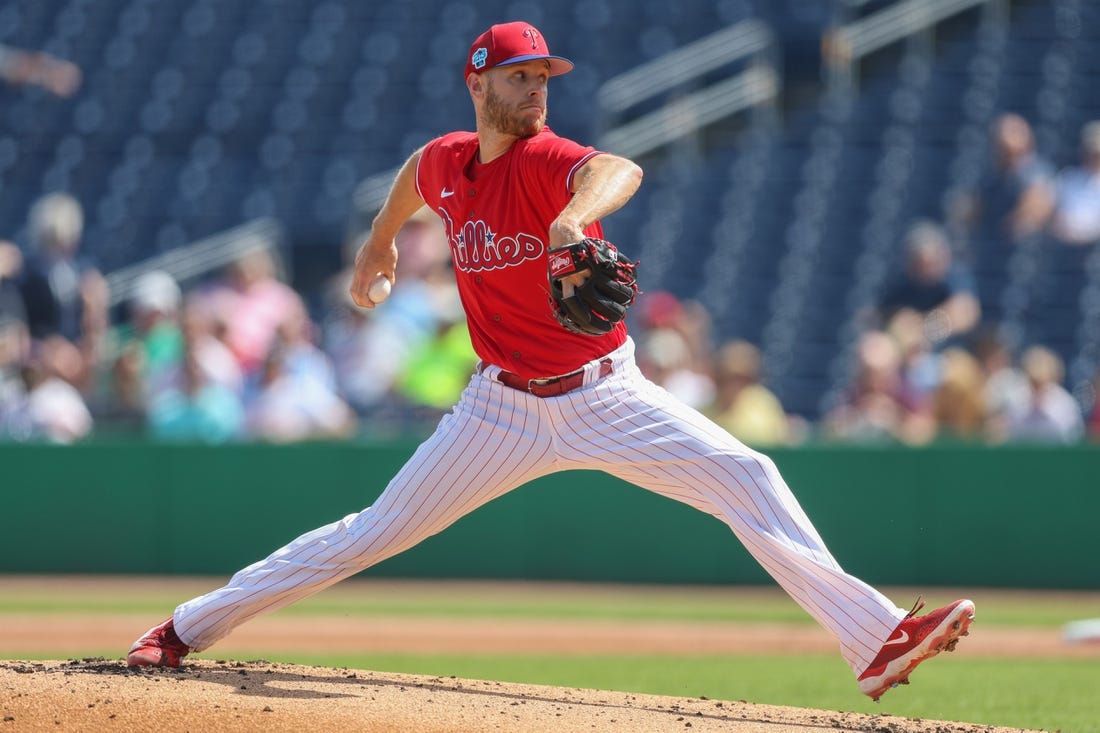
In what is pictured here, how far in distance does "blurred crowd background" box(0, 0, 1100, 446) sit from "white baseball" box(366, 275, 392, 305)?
560cm

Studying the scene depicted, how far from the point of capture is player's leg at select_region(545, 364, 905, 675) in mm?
4422

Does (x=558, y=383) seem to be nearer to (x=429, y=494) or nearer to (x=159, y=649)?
(x=429, y=494)

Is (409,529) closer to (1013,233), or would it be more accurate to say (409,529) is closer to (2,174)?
(1013,233)

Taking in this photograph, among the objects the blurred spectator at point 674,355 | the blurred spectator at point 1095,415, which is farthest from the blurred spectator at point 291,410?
the blurred spectator at point 1095,415

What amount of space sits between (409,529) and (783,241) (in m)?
9.45

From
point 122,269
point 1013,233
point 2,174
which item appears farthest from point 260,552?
point 2,174

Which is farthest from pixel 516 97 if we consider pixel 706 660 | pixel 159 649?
pixel 706 660

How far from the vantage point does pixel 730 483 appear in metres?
4.47

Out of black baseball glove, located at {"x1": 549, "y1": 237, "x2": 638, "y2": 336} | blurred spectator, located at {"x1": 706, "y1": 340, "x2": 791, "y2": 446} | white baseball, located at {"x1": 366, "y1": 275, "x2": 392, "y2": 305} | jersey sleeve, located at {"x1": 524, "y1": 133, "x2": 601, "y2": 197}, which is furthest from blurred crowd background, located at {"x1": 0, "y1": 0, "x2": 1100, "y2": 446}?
black baseball glove, located at {"x1": 549, "y1": 237, "x2": 638, "y2": 336}

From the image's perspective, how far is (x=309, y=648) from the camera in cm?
821

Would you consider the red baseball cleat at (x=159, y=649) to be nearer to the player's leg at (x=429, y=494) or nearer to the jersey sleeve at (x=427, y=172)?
the player's leg at (x=429, y=494)

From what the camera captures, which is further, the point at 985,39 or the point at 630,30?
the point at 630,30

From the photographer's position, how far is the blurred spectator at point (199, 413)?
446 inches

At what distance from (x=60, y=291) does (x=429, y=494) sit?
8047 millimetres
